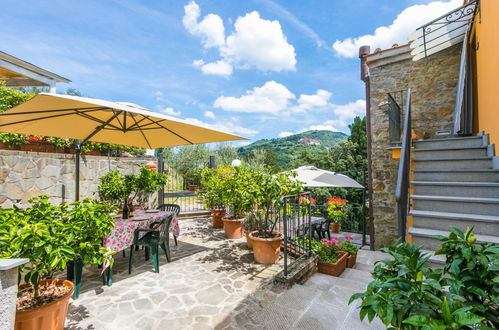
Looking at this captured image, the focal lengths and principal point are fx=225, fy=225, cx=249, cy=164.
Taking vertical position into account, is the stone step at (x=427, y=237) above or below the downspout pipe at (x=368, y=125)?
below

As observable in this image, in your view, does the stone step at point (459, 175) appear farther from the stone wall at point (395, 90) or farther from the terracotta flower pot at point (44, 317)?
the terracotta flower pot at point (44, 317)

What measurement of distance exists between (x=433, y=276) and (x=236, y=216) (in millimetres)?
4554

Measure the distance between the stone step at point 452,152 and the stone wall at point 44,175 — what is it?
6.74 metres

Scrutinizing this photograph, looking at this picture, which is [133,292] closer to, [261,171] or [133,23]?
[261,171]

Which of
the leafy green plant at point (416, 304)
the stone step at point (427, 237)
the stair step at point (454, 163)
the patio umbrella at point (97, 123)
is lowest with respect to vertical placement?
the stone step at point (427, 237)

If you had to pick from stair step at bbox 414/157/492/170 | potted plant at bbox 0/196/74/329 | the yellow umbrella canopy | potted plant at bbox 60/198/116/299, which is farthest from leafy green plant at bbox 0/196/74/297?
stair step at bbox 414/157/492/170

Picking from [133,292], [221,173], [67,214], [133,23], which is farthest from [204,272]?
[133,23]

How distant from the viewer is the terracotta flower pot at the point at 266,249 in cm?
357

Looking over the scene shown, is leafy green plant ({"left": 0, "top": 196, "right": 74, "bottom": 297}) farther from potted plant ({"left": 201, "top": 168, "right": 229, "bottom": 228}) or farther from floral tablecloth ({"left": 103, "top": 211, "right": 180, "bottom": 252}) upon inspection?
potted plant ({"left": 201, "top": 168, "right": 229, "bottom": 228})

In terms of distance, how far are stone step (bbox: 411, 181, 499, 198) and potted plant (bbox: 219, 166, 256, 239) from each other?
2262mm

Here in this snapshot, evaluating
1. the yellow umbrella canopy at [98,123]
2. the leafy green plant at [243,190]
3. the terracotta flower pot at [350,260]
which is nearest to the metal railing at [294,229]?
the leafy green plant at [243,190]

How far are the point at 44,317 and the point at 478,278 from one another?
2.74m

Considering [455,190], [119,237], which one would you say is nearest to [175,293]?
[119,237]

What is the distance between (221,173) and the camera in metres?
5.69
